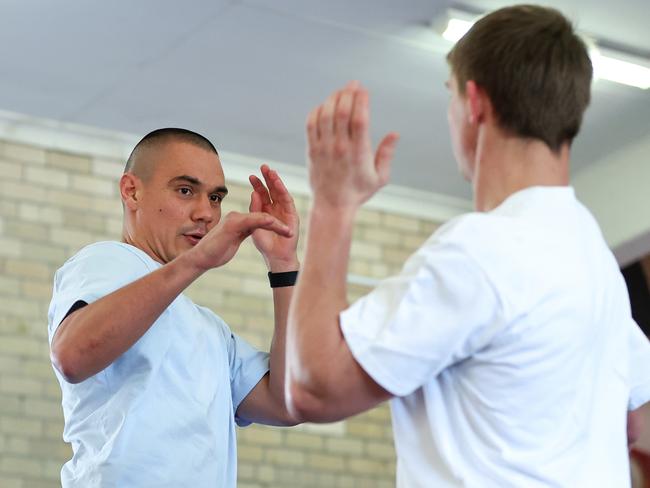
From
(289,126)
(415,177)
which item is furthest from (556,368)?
(415,177)

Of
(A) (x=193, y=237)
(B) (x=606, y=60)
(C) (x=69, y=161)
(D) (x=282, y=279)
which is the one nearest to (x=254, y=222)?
(D) (x=282, y=279)

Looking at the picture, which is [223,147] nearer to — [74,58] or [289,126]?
[289,126]

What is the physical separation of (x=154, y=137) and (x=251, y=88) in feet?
10.2

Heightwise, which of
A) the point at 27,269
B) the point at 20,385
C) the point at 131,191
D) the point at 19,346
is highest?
the point at 27,269

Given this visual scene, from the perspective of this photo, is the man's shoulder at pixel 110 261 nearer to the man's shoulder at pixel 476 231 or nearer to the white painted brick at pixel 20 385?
the man's shoulder at pixel 476 231

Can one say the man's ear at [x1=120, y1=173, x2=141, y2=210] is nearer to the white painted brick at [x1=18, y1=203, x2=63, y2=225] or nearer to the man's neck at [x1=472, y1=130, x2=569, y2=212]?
the man's neck at [x1=472, y1=130, x2=569, y2=212]

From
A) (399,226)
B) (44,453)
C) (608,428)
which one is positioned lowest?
(608,428)

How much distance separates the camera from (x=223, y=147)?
696 cm

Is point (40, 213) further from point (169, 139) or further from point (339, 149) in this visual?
point (339, 149)

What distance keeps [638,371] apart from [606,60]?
4.07 m

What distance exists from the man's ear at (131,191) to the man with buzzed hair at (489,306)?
4.70ft

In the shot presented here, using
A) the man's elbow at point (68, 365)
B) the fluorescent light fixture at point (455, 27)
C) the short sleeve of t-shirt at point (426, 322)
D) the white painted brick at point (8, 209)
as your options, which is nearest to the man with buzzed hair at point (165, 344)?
the man's elbow at point (68, 365)

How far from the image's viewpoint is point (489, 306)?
166 cm

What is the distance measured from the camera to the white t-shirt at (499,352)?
5.41 feet
